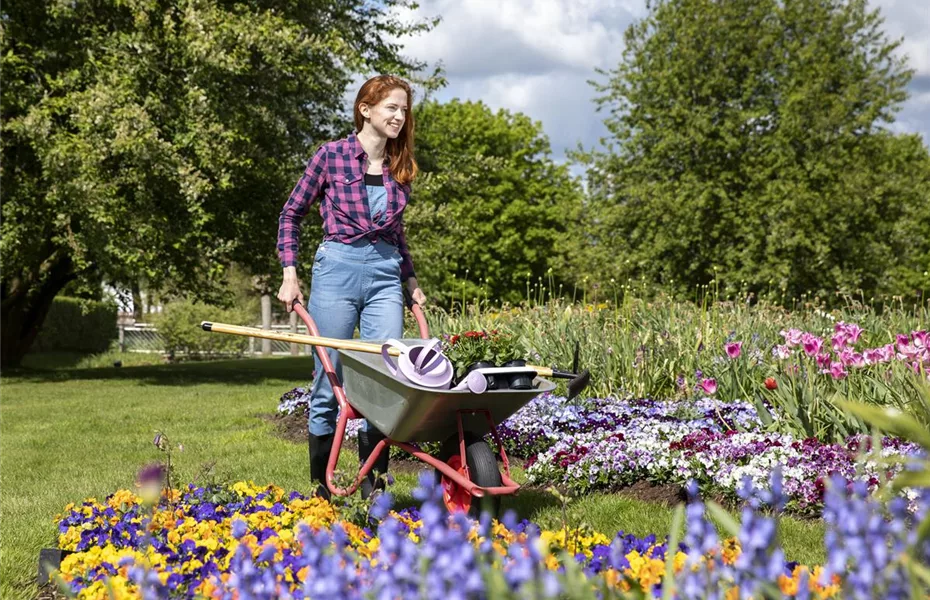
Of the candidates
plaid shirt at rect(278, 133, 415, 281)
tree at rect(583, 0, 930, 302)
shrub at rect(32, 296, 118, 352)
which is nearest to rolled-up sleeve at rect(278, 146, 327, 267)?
plaid shirt at rect(278, 133, 415, 281)

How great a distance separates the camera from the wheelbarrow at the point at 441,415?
120 inches

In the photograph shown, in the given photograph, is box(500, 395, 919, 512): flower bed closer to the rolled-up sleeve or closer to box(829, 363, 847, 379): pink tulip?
box(829, 363, 847, 379): pink tulip

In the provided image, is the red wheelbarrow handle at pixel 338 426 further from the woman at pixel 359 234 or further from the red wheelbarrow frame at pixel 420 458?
the woman at pixel 359 234

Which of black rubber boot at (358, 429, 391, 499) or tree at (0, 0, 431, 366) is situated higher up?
tree at (0, 0, 431, 366)

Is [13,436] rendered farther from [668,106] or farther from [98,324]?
[98,324]

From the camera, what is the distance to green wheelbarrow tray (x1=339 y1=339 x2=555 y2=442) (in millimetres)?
3028

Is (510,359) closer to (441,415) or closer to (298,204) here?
(441,415)

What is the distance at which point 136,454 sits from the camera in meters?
6.04

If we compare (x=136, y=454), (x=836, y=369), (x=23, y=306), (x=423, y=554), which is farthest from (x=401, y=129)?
(x=23, y=306)

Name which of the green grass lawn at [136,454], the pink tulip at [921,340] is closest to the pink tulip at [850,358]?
the pink tulip at [921,340]

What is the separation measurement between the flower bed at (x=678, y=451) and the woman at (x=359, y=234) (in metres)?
1.24

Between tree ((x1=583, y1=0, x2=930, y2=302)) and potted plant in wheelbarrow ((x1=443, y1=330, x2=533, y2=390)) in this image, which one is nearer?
potted plant in wheelbarrow ((x1=443, y1=330, x2=533, y2=390))

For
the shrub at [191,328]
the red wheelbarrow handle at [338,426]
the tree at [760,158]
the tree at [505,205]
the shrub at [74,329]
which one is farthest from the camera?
the tree at [505,205]

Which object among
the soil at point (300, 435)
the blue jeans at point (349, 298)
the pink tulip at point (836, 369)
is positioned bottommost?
the soil at point (300, 435)
